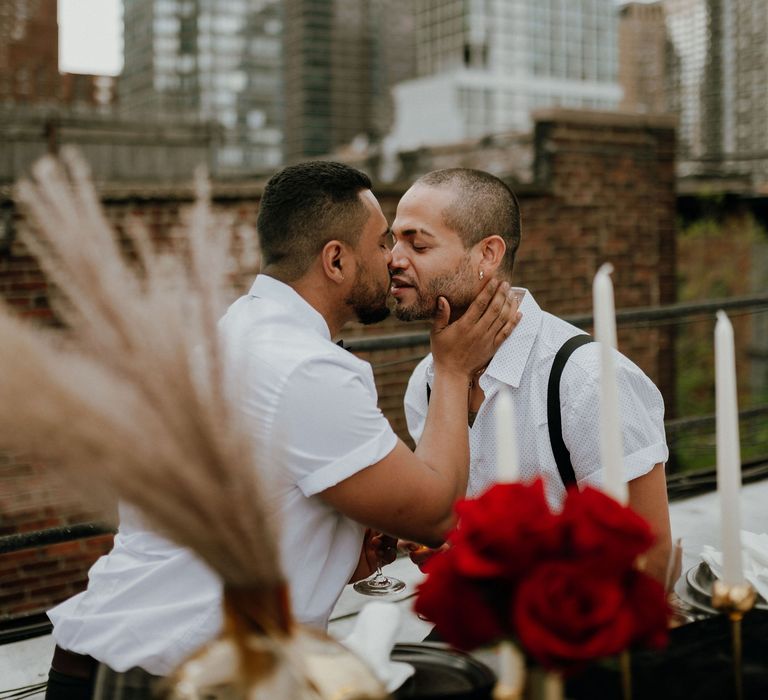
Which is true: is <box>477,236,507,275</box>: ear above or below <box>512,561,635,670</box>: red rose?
above

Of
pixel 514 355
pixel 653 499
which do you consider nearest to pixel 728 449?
pixel 653 499

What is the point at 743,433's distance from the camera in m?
10.1

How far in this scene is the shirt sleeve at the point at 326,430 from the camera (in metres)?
1.72

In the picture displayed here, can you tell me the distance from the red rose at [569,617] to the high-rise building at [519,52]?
106 m

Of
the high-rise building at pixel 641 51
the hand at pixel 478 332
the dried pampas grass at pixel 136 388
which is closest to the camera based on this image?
the dried pampas grass at pixel 136 388

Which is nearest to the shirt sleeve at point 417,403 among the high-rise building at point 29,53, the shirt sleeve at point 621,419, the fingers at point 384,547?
the fingers at point 384,547

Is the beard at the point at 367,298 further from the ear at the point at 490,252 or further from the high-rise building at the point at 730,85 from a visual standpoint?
the high-rise building at the point at 730,85

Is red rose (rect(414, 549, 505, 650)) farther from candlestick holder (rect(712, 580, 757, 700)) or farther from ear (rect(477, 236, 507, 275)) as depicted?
ear (rect(477, 236, 507, 275))

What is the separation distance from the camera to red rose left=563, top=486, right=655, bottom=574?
3.09 feet

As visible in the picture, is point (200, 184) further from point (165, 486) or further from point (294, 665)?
point (294, 665)

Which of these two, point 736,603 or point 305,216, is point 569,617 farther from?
point 305,216

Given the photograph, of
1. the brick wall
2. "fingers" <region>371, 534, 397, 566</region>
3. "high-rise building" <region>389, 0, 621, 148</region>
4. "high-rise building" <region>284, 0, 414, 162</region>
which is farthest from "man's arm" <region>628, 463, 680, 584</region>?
"high-rise building" <region>284, 0, 414, 162</region>

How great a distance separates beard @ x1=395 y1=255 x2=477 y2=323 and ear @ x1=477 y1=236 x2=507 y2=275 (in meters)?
0.05

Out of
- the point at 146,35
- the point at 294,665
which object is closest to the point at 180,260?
the point at 294,665
